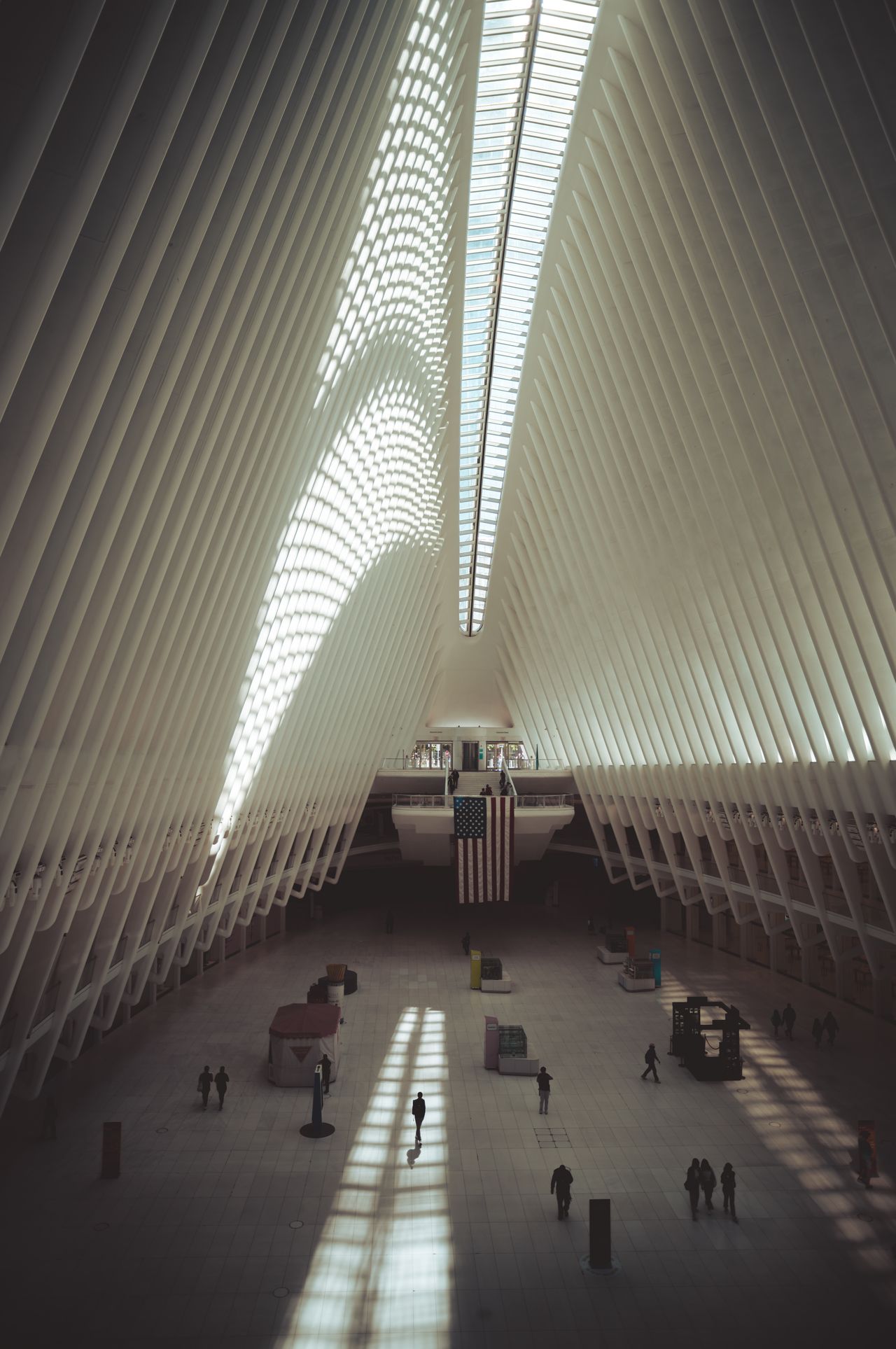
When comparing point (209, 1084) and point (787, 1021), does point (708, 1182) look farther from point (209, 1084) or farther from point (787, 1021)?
point (209, 1084)

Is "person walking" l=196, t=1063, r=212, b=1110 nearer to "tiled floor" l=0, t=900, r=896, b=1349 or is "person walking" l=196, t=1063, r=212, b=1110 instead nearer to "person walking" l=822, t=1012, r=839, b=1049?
"tiled floor" l=0, t=900, r=896, b=1349

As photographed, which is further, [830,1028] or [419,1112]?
[830,1028]

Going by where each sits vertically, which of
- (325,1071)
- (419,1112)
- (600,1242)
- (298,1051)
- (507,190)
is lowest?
(600,1242)

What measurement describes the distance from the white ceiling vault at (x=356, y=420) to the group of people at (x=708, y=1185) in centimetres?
666

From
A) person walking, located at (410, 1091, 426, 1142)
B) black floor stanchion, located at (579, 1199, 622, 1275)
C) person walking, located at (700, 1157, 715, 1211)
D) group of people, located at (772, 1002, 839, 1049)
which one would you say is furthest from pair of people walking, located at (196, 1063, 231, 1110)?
group of people, located at (772, 1002, 839, 1049)

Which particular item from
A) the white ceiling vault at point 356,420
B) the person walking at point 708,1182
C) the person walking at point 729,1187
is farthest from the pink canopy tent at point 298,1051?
the person walking at point 729,1187

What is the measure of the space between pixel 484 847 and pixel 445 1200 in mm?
13047

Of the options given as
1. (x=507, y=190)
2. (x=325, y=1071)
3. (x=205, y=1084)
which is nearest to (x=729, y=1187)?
(x=325, y=1071)

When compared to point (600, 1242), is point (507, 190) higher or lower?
higher

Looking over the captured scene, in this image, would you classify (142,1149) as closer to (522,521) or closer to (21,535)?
(21,535)

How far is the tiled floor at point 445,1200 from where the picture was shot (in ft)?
31.4

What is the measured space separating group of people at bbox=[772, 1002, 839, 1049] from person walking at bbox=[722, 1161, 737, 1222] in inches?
291

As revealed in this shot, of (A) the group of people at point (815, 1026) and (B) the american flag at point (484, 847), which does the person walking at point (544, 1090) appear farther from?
(B) the american flag at point (484, 847)

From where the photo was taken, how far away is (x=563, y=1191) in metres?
11.6
